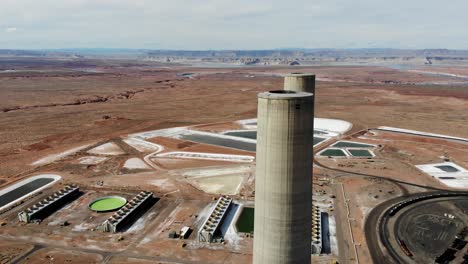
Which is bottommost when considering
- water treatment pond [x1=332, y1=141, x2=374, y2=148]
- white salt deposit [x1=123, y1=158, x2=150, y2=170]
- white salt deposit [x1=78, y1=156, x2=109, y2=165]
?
white salt deposit [x1=123, y1=158, x2=150, y2=170]

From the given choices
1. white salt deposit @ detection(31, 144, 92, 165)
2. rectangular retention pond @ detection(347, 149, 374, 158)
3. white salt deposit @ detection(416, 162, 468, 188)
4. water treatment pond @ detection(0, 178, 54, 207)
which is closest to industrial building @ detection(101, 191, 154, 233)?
water treatment pond @ detection(0, 178, 54, 207)

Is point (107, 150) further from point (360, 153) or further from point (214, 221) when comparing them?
point (360, 153)

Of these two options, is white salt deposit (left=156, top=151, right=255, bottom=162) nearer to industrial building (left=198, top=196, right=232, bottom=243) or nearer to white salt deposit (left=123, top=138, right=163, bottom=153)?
white salt deposit (left=123, top=138, right=163, bottom=153)

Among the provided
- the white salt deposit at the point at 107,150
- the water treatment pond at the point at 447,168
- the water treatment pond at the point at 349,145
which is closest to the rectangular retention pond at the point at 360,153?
the water treatment pond at the point at 349,145

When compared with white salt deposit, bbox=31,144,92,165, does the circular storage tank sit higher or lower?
lower

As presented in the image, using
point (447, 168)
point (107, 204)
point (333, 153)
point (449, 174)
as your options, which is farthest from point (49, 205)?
point (447, 168)

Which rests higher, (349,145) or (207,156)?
(349,145)

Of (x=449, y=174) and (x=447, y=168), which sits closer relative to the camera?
(x=449, y=174)
